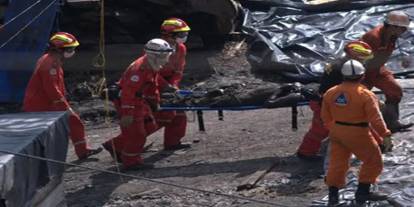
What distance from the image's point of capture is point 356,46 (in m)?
9.55

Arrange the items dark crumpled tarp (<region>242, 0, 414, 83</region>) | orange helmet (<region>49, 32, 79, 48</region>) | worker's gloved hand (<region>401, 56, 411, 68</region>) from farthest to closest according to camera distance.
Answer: dark crumpled tarp (<region>242, 0, 414, 83</region>) → worker's gloved hand (<region>401, 56, 411, 68</region>) → orange helmet (<region>49, 32, 79, 48</region>)

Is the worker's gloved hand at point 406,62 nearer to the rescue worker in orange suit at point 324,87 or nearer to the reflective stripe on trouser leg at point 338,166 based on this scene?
the rescue worker in orange suit at point 324,87

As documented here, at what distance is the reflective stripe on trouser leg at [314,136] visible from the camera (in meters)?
10.2

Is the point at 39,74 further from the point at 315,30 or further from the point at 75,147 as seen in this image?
the point at 315,30

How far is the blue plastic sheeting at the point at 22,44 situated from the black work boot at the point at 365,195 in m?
6.84

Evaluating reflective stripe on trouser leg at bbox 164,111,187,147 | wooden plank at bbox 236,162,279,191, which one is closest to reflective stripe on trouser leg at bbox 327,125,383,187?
wooden plank at bbox 236,162,279,191

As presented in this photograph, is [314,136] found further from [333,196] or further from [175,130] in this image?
[175,130]

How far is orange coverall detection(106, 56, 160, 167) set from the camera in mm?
10305

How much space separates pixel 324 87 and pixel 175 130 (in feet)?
7.53

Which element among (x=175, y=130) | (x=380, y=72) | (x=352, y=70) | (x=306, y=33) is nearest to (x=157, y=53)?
(x=175, y=130)

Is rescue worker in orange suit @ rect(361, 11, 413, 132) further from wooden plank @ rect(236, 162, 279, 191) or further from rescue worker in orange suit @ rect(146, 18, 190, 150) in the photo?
rescue worker in orange suit @ rect(146, 18, 190, 150)

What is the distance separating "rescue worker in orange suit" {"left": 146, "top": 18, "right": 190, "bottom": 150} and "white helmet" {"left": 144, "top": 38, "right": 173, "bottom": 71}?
0.82 m

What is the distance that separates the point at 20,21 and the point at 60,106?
12.9ft

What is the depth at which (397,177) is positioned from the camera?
9281mm
